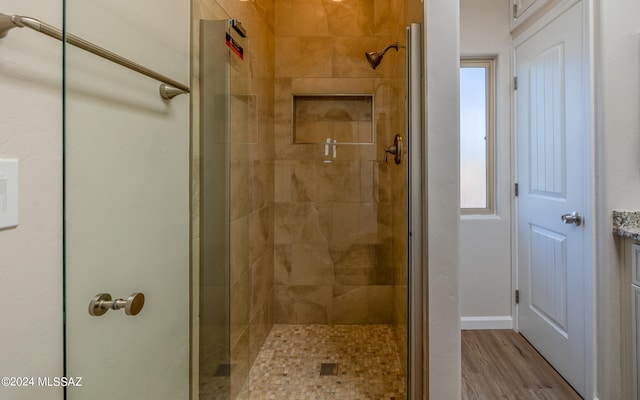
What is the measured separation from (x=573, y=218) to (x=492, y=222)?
84 centimetres

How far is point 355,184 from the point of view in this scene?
2.87 meters

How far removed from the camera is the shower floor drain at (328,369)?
7.06 ft

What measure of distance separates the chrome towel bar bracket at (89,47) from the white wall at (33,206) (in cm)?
2

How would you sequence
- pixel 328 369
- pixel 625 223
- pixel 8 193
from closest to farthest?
pixel 8 193
pixel 625 223
pixel 328 369

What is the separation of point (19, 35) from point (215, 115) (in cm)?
79

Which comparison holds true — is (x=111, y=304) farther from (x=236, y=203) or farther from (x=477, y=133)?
(x=477, y=133)

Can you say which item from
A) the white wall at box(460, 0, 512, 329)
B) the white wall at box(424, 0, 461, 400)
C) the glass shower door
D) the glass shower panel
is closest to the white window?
the white wall at box(460, 0, 512, 329)

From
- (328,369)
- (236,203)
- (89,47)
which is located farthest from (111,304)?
(328,369)

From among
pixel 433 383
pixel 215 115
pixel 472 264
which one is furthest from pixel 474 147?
pixel 215 115

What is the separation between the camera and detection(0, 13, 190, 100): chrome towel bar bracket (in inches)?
24.3

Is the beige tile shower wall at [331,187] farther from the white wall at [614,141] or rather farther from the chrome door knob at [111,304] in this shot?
the chrome door knob at [111,304]

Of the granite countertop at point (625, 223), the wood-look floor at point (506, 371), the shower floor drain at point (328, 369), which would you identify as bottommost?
the wood-look floor at point (506, 371)

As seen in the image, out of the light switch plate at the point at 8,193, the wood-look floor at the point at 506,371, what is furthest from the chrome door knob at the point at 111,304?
the wood-look floor at the point at 506,371

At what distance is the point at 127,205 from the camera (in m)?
0.95
